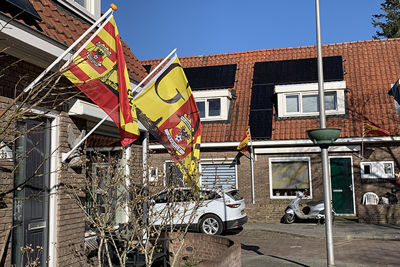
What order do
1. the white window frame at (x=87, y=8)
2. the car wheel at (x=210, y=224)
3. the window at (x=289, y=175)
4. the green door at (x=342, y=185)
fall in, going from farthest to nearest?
the window at (x=289, y=175) → the green door at (x=342, y=185) → the car wheel at (x=210, y=224) → the white window frame at (x=87, y=8)

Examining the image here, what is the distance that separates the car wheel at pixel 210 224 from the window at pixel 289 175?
5586 millimetres

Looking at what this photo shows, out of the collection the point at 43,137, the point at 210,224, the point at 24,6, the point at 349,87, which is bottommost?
the point at 210,224

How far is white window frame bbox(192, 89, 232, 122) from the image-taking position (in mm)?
19391

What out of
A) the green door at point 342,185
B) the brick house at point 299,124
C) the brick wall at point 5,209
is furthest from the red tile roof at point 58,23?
the green door at point 342,185

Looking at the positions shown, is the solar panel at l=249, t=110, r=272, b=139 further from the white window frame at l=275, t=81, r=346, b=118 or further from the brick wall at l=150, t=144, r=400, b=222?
the brick wall at l=150, t=144, r=400, b=222

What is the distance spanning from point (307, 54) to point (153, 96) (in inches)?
612

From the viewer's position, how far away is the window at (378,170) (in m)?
17.1

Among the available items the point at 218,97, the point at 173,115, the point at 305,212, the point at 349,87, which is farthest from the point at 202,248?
the point at 349,87

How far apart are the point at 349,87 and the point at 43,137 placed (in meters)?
15.6

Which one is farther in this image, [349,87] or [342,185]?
[349,87]

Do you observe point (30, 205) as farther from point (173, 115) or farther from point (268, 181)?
point (268, 181)

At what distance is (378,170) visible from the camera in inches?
675

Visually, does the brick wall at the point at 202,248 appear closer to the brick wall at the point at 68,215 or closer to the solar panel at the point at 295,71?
the brick wall at the point at 68,215

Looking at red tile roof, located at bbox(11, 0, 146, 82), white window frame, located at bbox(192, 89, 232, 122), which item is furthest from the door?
Result: white window frame, located at bbox(192, 89, 232, 122)
